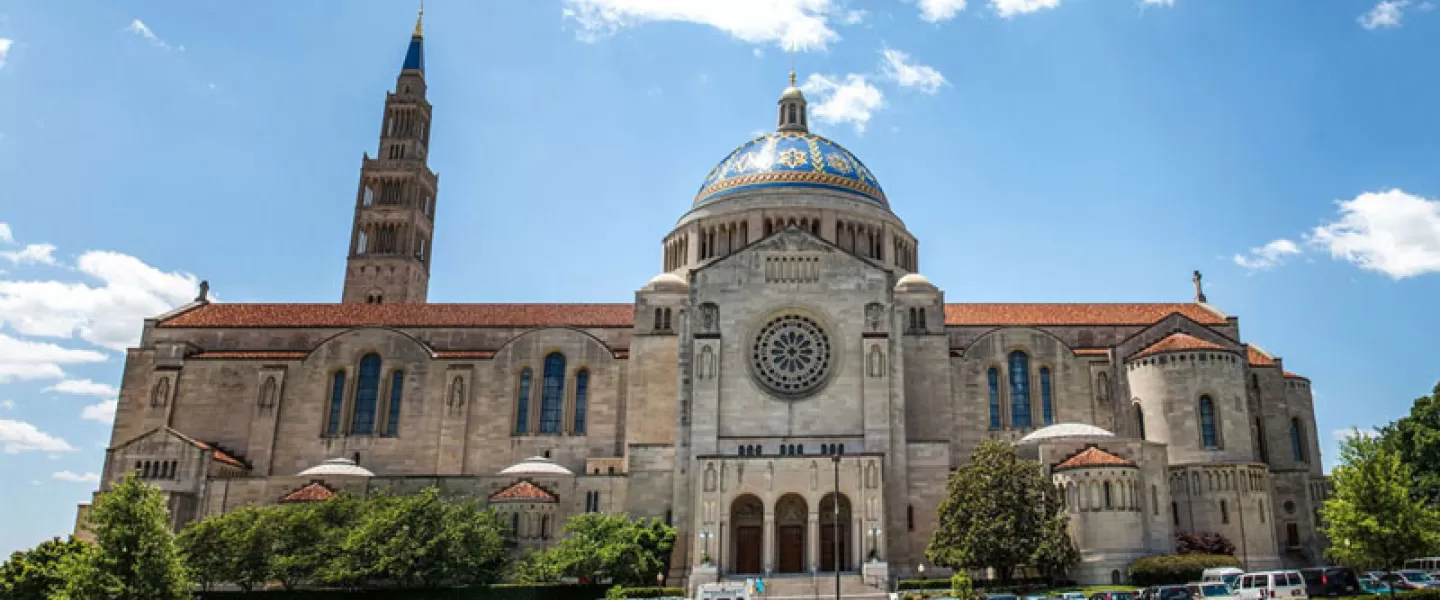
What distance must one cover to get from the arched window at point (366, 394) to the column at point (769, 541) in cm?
2234

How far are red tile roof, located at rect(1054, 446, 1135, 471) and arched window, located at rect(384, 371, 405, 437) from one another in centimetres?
3213

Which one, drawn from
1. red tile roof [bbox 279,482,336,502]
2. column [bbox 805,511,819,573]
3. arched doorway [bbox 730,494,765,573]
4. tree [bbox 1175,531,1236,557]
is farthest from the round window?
red tile roof [bbox 279,482,336,502]

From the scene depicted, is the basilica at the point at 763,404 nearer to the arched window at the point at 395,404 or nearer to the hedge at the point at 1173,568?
the arched window at the point at 395,404

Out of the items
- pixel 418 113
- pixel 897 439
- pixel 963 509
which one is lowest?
pixel 963 509

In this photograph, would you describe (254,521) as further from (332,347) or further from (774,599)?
(774,599)

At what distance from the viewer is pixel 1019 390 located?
177 feet

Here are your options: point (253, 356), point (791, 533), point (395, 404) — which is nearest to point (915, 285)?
point (791, 533)

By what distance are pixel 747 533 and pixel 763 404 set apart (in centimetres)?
581

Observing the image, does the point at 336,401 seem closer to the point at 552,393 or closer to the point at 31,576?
the point at 552,393

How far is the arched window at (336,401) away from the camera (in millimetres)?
54344

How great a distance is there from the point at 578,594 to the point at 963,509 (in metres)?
15.2

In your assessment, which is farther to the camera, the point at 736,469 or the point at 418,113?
the point at 418,113

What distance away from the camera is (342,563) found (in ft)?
131

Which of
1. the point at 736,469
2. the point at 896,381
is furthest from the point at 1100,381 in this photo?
the point at 736,469
